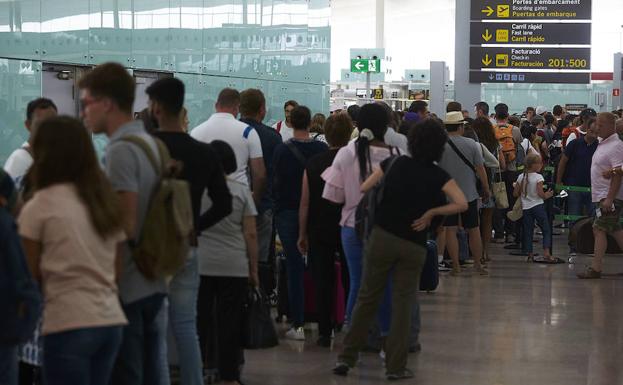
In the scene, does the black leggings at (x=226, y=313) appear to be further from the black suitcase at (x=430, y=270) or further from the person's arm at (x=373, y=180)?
the black suitcase at (x=430, y=270)

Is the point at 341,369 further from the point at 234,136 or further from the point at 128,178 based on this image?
the point at 128,178

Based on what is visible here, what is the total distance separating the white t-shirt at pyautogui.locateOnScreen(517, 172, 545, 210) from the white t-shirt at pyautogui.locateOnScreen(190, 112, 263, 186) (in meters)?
6.86

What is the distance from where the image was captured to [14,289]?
389 cm

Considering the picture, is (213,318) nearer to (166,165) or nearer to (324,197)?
(324,197)

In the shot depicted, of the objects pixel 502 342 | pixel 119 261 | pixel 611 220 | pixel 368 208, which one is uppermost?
pixel 119 261

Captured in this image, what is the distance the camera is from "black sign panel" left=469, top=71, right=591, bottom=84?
18.0 meters

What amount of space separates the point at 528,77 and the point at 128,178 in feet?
48.2

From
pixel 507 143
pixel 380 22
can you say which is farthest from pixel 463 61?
pixel 380 22

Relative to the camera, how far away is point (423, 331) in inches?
354

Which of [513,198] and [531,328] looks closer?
[531,328]

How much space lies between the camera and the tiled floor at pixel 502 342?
7281mm

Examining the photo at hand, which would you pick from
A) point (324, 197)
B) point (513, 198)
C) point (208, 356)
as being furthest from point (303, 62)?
point (208, 356)

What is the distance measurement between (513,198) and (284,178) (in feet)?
25.2

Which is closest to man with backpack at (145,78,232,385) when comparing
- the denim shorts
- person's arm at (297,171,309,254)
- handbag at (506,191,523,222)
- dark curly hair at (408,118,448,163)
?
dark curly hair at (408,118,448,163)
